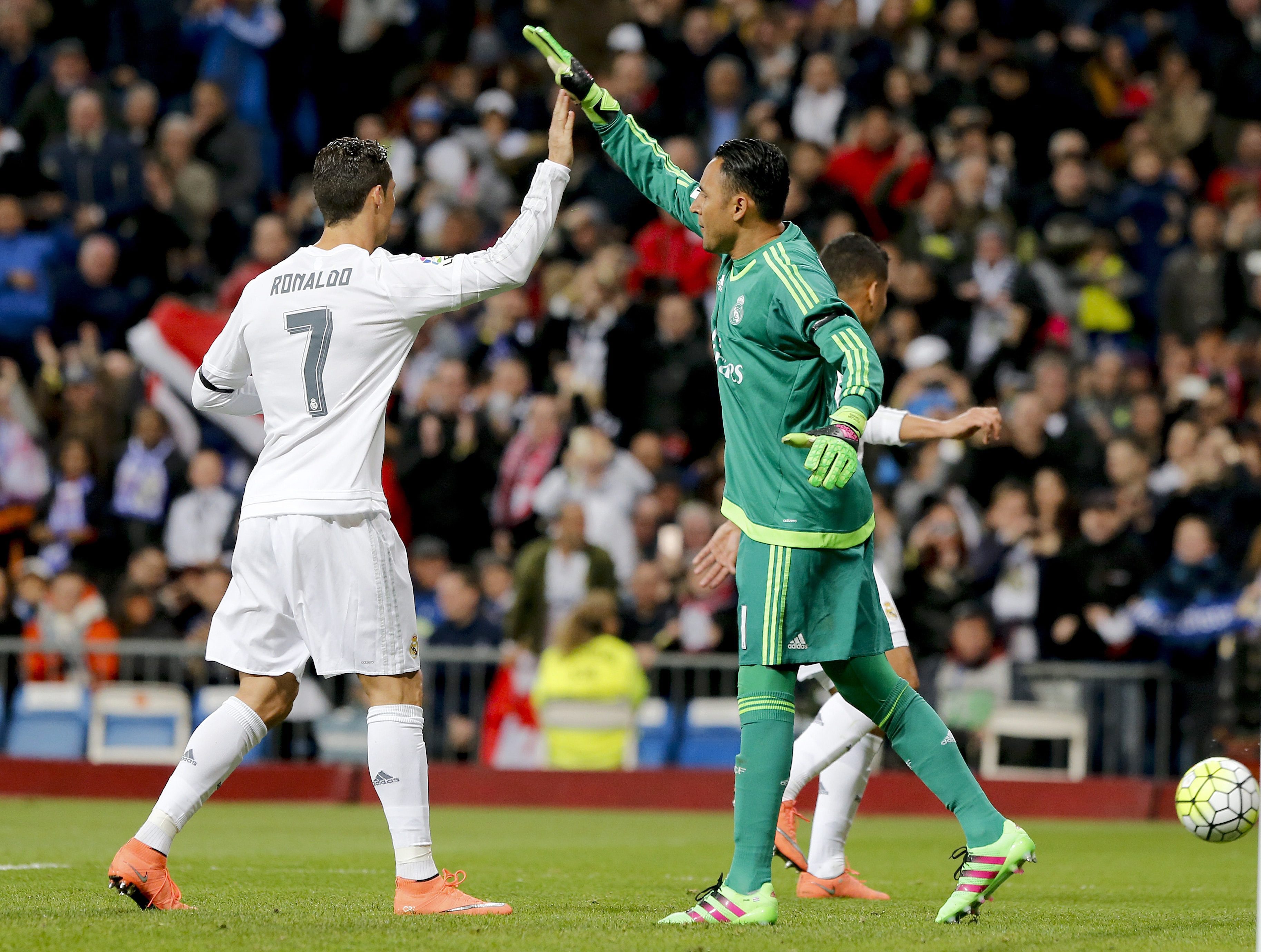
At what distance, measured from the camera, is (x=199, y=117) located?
20.3 meters

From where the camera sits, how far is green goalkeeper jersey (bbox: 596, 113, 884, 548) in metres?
6.56

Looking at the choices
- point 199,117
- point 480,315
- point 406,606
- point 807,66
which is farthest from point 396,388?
point 406,606

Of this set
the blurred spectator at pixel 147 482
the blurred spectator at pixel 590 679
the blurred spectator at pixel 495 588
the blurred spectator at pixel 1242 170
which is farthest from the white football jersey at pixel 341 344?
the blurred spectator at pixel 1242 170

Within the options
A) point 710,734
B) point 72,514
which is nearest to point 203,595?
point 72,514

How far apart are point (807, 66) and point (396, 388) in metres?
5.58

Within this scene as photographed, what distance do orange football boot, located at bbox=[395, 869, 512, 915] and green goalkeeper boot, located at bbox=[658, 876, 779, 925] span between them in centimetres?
68

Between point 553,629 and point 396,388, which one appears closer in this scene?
point 553,629

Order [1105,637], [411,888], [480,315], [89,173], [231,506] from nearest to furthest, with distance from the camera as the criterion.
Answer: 1. [411,888]
2. [1105,637]
3. [231,506]
4. [480,315]
5. [89,173]

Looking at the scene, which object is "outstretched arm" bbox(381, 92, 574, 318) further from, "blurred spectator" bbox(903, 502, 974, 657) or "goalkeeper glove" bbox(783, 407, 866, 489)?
"blurred spectator" bbox(903, 502, 974, 657)

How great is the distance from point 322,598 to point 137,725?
9346mm

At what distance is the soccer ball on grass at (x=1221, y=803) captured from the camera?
7684 millimetres

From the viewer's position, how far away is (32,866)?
8.59 meters

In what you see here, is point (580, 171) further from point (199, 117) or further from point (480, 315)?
point (199, 117)

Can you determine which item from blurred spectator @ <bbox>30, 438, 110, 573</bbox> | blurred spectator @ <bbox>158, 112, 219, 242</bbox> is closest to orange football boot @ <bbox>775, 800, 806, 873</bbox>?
blurred spectator @ <bbox>30, 438, 110, 573</bbox>
